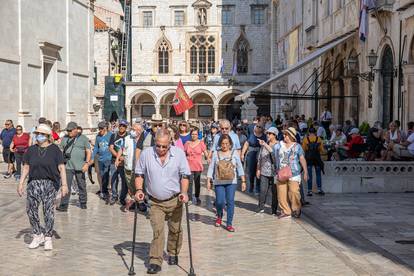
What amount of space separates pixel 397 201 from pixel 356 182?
1637 millimetres

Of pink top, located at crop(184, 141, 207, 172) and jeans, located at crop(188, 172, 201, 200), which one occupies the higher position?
pink top, located at crop(184, 141, 207, 172)

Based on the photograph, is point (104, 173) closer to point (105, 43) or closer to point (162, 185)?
point (162, 185)

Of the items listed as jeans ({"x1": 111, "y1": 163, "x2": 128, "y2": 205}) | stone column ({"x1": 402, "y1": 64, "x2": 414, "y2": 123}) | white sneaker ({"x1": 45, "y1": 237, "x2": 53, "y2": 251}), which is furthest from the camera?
stone column ({"x1": 402, "y1": 64, "x2": 414, "y2": 123})

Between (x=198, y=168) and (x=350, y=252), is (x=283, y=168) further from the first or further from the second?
(x=350, y=252)

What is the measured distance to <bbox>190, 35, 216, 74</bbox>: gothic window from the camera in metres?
60.2

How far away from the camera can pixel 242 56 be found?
60.0m

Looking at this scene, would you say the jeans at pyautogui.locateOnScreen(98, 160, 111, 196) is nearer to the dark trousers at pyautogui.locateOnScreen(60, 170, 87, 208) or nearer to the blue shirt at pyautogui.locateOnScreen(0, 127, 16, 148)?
the dark trousers at pyautogui.locateOnScreen(60, 170, 87, 208)

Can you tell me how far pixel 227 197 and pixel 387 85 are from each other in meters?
12.7

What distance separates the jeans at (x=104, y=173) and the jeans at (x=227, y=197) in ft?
12.5

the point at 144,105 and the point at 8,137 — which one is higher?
the point at 144,105

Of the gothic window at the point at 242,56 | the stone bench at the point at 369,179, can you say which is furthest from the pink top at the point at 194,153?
the gothic window at the point at 242,56

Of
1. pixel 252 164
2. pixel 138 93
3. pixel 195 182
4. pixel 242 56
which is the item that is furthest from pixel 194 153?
pixel 242 56

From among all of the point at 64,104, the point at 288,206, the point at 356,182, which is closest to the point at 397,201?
the point at 356,182

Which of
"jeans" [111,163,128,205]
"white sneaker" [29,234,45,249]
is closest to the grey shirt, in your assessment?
"white sneaker" [29,234,45,249]
